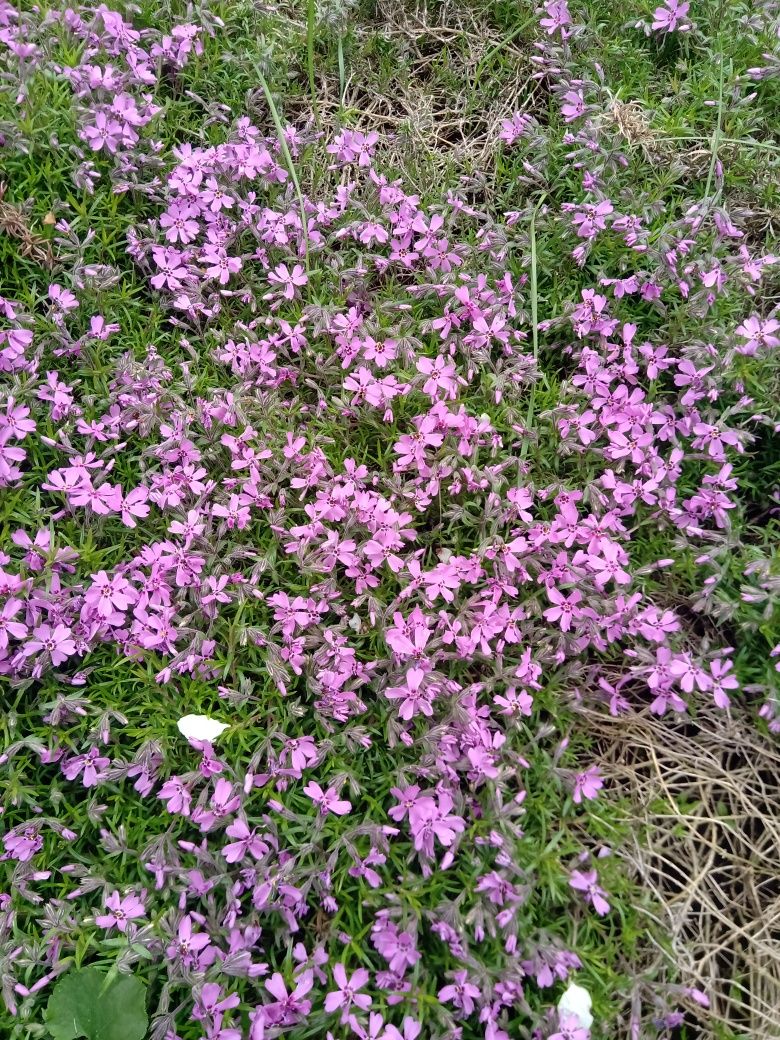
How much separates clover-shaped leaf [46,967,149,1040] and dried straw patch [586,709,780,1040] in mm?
1566

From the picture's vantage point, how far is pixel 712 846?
101 inches

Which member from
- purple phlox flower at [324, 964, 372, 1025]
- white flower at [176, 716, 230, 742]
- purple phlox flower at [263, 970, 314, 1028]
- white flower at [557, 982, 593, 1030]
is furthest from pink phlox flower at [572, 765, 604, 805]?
white flower at [176, 716, 230, 742]

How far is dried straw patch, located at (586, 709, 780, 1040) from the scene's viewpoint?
244 cm

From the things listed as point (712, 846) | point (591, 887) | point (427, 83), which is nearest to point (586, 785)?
point (591, 887)

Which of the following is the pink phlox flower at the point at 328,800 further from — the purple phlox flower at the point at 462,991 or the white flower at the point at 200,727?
the purple phlox flower at the point at 462,991

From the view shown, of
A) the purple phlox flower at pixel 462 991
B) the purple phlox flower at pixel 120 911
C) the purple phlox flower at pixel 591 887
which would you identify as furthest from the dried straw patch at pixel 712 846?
the purple phlox flower at pixel 120 911

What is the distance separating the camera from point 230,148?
3285mm

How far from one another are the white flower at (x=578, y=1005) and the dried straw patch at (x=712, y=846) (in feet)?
1.13

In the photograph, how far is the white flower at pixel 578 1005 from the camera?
2215 mm

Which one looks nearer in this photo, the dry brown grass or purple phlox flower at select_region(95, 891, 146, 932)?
purple phlox flower at select_region(95, 891, 146, 932)

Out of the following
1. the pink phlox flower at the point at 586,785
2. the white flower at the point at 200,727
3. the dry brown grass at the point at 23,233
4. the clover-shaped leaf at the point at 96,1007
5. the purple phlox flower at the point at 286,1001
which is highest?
the dry brown grass at the point at 23,233

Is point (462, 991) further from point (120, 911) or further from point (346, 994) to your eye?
point (120, 911)

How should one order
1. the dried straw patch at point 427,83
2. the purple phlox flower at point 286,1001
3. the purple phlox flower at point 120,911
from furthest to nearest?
the dried straw patch at point 427,83
the purple phlox flower at point 120,911
the purple phlox flower at point 286,1001

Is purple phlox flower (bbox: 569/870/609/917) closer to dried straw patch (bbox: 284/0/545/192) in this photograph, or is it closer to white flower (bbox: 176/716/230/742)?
white flower (bbox: 176/716/230/742)
